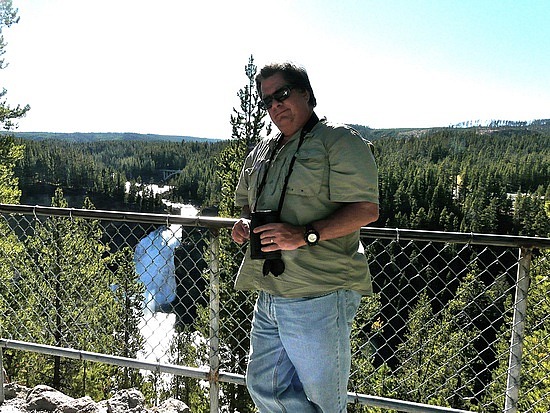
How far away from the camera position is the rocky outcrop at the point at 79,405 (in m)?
2.79

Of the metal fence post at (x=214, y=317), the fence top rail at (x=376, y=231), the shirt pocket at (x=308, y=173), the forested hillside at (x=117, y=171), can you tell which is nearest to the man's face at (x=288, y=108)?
the shirt pocket at (x=308, y=173)

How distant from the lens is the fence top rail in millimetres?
2074

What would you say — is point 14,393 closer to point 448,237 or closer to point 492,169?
point 448,237

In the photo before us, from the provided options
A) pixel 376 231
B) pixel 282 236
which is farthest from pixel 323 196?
pixel 376 231

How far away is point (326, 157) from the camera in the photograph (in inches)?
67.0

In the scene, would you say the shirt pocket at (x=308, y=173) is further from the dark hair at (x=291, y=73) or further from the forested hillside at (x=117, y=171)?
the forested hillside at (x=117, y=171)

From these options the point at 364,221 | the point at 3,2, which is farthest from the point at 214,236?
the point at 3,2

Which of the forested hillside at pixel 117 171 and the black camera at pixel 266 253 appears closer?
the black camera at pixel 266 253

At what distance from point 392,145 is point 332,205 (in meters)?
108

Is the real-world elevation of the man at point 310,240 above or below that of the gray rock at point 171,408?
above

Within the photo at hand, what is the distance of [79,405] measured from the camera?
9.27 feet

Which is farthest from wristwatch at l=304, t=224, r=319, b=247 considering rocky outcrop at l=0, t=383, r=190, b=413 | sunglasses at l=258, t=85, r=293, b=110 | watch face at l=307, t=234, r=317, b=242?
rocky outcrop at l=0, t=383, r=190, b=413

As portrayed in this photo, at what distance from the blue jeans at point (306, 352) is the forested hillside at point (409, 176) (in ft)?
128

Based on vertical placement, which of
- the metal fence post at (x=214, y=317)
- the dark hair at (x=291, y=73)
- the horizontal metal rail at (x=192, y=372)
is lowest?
the horizontal metal rail at (x=192, y=372)
